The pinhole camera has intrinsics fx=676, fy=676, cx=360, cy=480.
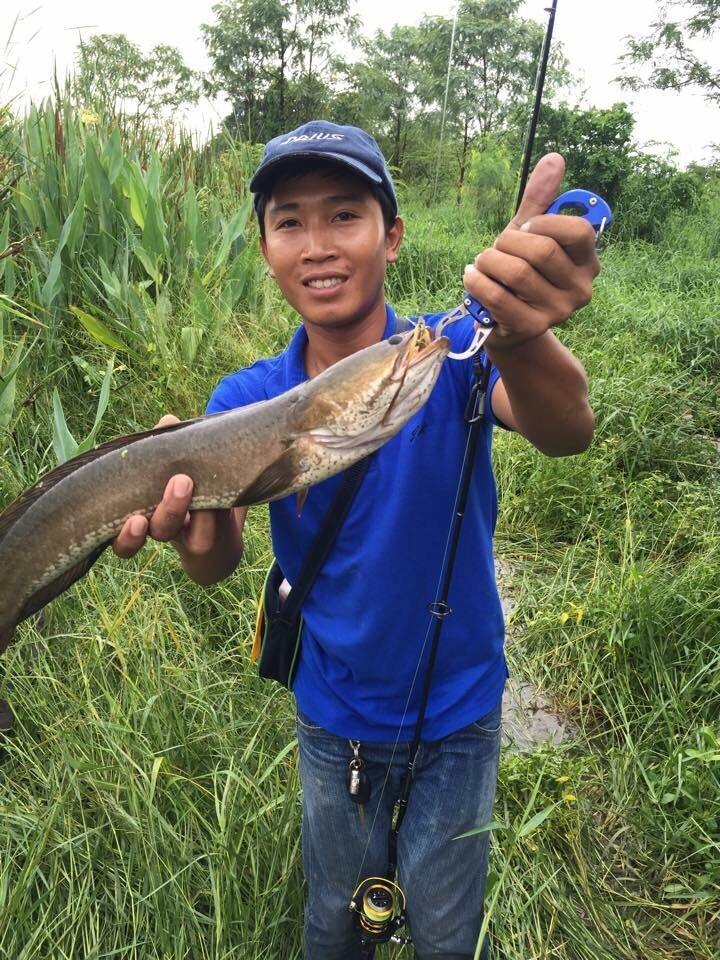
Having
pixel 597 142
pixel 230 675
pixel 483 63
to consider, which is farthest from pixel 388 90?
pixel 230 675

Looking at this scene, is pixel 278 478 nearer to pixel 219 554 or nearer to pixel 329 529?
pixel 329 529

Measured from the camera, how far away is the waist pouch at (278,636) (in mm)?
1753

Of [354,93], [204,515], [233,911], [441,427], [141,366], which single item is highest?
[354,93]

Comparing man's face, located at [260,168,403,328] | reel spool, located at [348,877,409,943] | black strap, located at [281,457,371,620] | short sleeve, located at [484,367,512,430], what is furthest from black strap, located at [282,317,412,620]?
reel spool, located at [348,877,409,943]

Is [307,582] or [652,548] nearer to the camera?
[307,582]

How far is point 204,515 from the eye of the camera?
156cm

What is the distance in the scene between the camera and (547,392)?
126 cm

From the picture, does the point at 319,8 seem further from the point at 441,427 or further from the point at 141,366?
the point at 441,427

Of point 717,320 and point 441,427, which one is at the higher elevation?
point 441,427

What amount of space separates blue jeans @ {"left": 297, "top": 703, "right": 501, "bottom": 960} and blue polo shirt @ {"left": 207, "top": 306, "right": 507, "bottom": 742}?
0.07 m

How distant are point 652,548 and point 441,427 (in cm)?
235

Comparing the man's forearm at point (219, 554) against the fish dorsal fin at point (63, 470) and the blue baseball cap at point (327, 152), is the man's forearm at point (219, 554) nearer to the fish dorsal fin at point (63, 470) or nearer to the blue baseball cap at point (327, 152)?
the fish dorsal fin at point (63, 470)

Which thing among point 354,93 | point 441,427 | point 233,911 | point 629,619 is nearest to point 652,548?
point 629,619

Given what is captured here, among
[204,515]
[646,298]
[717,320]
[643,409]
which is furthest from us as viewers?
[646,298]
